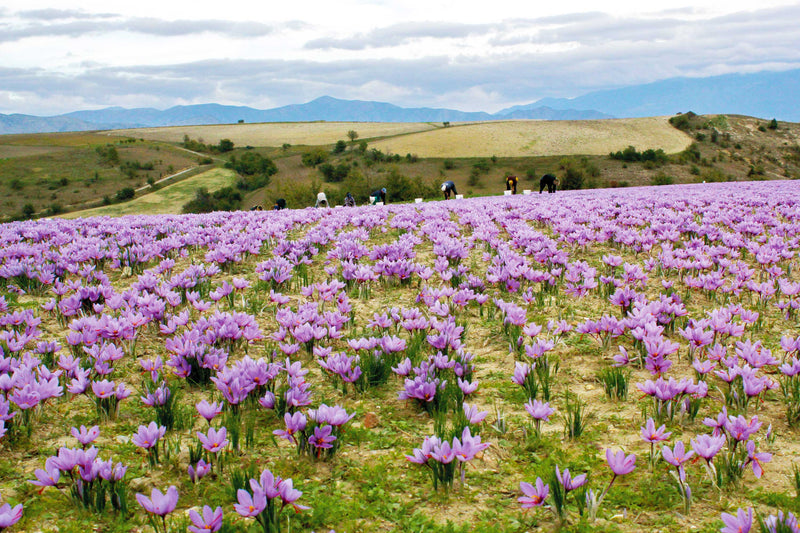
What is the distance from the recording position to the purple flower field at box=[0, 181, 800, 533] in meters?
2.92

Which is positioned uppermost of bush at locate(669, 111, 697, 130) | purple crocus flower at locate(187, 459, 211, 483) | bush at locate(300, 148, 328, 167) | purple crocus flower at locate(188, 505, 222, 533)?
bush at locate(669, 111, 697, 130)

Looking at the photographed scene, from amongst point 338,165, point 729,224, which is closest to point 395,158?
point 338,165

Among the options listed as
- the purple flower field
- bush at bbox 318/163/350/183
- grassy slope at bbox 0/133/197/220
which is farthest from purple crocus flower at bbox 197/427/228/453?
bush at bbox 318/163/350/183

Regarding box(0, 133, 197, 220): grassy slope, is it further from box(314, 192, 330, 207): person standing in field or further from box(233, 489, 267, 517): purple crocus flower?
box(233, 489, 267, 517): purple crocus flower

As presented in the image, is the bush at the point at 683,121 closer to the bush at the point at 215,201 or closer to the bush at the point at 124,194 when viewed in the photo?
the bush at the point at 215,201

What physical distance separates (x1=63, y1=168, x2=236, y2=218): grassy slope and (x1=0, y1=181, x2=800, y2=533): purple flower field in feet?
273

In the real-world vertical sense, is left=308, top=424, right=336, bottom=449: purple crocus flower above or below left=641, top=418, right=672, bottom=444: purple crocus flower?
below

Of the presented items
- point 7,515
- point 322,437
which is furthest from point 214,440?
point 7,515

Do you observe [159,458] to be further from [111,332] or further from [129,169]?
[129,169]

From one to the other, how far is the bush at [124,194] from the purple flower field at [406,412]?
98185mm

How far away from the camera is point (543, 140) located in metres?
123

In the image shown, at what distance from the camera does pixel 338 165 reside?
363 feet

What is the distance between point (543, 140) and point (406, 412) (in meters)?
128

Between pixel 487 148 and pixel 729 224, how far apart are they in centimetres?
11141
